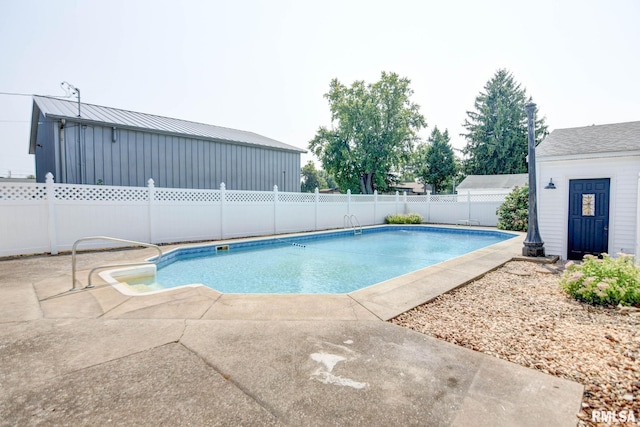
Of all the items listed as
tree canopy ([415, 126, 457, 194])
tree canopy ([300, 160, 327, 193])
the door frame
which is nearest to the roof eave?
the door frame

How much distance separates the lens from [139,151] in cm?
1109

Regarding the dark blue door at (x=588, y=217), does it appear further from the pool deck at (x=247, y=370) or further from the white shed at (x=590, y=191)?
the pool deck at (x=247, y=370)

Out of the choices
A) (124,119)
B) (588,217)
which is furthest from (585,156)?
(124,119)

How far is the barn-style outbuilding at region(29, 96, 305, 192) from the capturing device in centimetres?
973

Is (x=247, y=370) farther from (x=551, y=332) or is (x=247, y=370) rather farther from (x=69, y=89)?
(x=69, y=89)

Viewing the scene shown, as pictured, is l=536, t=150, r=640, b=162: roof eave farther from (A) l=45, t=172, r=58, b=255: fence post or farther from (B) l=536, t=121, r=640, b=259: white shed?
(A) l=45, t=172, r=58, b=255: fence post

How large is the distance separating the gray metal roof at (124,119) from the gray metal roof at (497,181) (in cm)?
2155

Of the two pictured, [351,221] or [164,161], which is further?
[351,221]

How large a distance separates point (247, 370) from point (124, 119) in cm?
1243

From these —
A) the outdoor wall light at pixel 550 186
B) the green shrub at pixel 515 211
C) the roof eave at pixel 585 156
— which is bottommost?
the green shrub at pixel 515 211

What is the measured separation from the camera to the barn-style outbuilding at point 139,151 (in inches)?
383

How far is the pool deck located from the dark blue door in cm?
559

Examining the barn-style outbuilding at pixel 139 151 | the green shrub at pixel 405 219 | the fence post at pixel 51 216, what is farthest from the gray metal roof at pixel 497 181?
the fence post at pixel 51 216

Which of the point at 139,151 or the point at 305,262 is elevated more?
the point at 139,151
